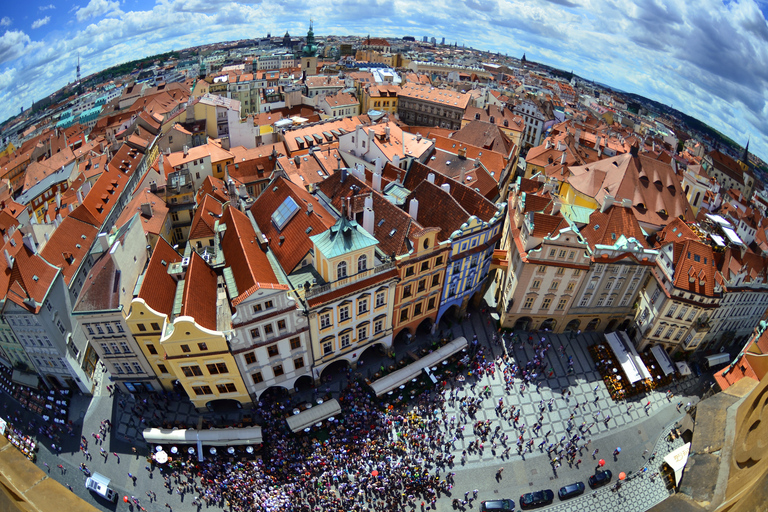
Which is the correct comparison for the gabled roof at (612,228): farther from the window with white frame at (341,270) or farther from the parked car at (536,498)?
the window with white frame at (341,270)

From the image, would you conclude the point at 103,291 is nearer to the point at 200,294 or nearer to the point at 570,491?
the point at 200,294

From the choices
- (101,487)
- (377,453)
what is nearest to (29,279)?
(101,487)

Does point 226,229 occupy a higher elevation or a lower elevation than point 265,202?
lower

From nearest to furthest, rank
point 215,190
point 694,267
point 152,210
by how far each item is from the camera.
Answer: point 694,267
point 152,210
point 215,190

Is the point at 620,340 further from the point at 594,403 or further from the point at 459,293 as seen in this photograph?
the point at 459,293

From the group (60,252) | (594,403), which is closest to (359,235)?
(594,403)

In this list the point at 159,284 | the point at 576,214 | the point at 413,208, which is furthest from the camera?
the point at 576,214
